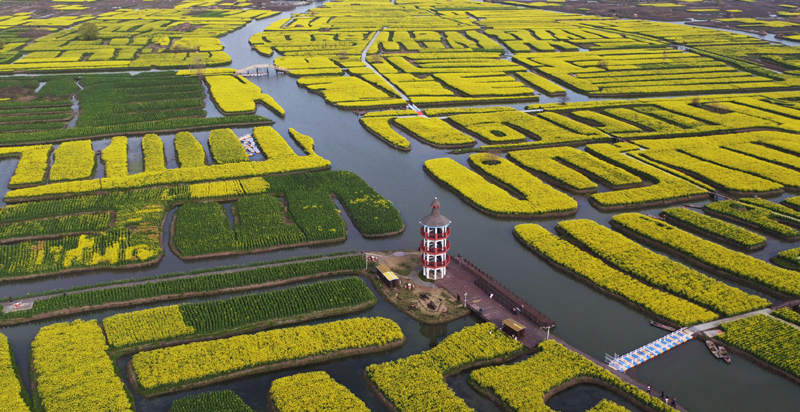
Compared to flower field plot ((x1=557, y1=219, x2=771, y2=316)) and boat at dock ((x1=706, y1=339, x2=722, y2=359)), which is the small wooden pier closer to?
boat at dock ((x1=706, y1=339, x2=722, y2=359))

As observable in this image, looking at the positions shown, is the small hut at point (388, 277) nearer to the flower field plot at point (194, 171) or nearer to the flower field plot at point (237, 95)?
the flower field plot at point (194, 171)

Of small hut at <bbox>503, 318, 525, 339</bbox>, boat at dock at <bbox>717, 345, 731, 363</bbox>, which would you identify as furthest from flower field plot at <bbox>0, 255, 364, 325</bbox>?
boat at dock at <bbox>717, 345, 731, 363</bbox>

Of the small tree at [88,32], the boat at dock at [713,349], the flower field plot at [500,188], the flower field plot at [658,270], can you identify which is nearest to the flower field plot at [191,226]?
the flower field plot at [500,188]

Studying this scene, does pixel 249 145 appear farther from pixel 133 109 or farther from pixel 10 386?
pixel 10 386

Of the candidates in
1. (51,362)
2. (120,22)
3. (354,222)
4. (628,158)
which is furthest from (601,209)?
(120,22)

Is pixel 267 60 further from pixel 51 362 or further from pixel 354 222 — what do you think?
pixel 51 362

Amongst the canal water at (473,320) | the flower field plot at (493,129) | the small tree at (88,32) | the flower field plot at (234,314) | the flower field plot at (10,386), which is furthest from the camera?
the small tree at (88,32)
